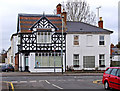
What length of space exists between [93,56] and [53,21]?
26.6ft

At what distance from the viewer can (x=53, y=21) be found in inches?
1671

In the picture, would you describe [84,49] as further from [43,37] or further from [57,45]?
[43,37]

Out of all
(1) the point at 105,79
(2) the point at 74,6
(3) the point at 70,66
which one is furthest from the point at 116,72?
(2) the point at 74,6

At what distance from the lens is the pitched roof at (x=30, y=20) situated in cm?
4100

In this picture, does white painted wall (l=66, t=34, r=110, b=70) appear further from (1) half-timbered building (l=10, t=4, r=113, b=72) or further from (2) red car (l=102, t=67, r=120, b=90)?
(2) red car (l=102, t=67, r=120, b=90)

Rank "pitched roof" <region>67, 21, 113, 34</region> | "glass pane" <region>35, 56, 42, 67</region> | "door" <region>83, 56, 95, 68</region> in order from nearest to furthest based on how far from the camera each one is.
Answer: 1. "glass pane" <region>35, 56, 42, 67</region>
2. "door" <region>83, 56, 95, 68</region>
3. "pitched roof" <region>67, 21, 113, 34</region>

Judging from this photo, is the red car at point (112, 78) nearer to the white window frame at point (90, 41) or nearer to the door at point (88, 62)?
the door at point (88, 62)

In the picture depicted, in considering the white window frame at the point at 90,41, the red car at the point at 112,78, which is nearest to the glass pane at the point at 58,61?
the white window frame at the point at 90,41

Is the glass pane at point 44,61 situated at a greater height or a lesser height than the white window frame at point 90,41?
lesser

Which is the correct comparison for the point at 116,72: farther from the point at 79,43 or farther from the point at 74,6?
the point at 74,6

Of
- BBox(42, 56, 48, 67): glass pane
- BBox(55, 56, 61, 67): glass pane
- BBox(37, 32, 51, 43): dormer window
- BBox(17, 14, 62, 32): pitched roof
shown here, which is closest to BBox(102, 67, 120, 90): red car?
BBox(42, 56, 48, 67): glass pane

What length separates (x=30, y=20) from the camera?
41.9 meters

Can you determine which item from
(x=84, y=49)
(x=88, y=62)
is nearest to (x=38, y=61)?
(x=84, y=49)

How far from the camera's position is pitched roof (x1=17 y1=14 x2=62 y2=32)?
135 ft
